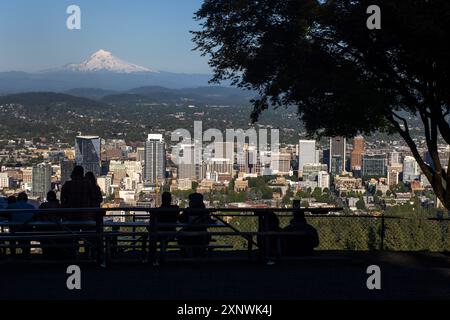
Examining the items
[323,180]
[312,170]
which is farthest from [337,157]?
[323,180]

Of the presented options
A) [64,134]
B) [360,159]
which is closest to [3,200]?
[360,159]

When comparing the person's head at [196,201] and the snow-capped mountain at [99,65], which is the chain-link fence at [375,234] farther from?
the snow-capped mountain at [99,65]

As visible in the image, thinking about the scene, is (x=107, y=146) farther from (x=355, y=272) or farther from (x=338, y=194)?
(x=355, y=272)

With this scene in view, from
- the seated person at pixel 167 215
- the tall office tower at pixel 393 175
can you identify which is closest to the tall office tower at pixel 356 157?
the tall office tower at pixel 393 175

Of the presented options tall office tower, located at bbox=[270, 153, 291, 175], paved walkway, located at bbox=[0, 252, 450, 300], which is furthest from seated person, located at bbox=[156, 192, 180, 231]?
tall office tower, located at bbox=[270, 153, 291, 175]

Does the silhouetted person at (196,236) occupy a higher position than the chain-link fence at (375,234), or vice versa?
the silhouetted person at (196,236)

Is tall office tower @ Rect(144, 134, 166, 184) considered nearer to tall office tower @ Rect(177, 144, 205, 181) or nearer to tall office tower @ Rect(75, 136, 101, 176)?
tall office tower @ Rect(177, 144, 205, 181)
